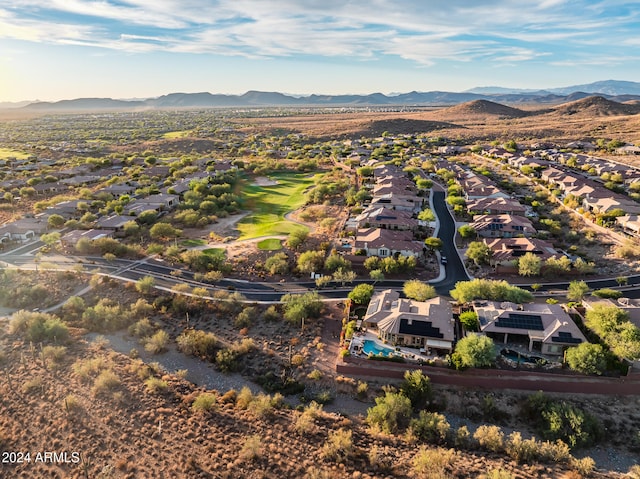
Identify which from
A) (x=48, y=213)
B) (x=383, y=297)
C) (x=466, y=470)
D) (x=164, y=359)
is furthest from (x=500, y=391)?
(x=48, y=213)

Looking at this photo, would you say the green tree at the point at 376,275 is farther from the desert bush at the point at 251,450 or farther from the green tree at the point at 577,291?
the desert bush at the point at 251,450

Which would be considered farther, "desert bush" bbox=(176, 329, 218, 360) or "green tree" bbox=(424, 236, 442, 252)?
"green tree" bbox=(424, 236, 442, 252)

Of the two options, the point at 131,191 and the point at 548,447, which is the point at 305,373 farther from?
the point at 131,191

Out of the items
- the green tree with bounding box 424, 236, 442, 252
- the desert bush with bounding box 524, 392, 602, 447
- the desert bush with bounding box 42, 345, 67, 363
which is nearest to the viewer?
the desert bush with bounding box 524, 392, 602, 447

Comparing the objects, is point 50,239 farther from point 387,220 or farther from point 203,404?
point 387,220

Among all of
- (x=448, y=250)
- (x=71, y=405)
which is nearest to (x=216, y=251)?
(x=71, y=405)

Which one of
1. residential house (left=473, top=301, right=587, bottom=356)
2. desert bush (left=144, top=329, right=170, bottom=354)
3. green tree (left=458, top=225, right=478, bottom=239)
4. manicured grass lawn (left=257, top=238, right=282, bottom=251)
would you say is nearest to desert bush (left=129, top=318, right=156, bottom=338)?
desert bush (left=144, top=329, right=170, bottom=354)

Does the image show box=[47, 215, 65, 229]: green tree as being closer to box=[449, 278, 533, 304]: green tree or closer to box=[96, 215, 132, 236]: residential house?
box=[96, 215, 132, 236]: residential house

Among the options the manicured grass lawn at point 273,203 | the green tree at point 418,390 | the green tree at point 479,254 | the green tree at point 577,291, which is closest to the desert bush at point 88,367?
the green tree at point 418,390
